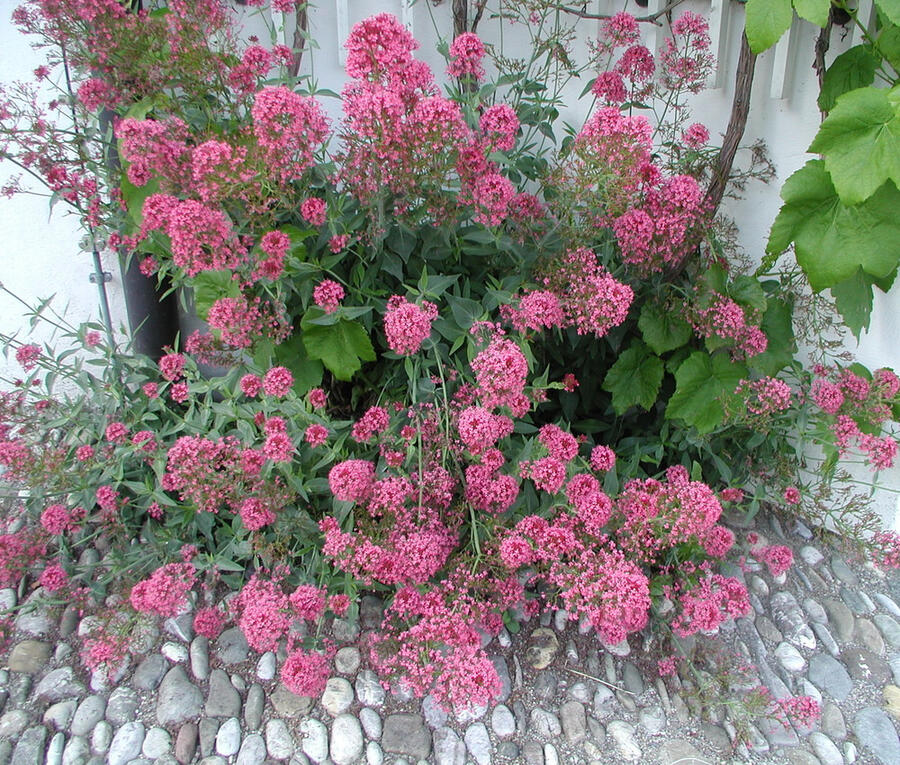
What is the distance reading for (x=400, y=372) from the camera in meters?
2.08

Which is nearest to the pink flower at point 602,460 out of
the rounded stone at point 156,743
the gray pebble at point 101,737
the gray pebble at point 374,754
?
the gray pebble at point 374,754

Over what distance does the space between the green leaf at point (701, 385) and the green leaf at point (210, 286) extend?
4.23 feet

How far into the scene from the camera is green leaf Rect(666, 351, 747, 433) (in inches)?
81.5

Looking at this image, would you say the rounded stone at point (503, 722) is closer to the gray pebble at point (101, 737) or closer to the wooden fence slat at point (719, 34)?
the gray pebble at point (101, 737)

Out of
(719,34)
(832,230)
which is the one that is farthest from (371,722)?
(719,34)

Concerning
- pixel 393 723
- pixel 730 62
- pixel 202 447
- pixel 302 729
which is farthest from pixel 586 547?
pixel 730 62

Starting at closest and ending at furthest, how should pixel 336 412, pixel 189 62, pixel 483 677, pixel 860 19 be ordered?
1. pixel 483 677
2. pixel 189 62
3. pixel 860 19
4. pixel 336 412

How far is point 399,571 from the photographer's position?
154 centimetres

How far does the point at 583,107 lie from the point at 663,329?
103 centimetres

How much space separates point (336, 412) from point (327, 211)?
0.69 m

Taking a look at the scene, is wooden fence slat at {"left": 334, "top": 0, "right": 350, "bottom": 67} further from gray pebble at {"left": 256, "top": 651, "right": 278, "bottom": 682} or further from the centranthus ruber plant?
gray pebble at {"left": 256, "top": 651, "right": 278, "bottom": 682}

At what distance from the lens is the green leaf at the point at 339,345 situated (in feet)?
6.16

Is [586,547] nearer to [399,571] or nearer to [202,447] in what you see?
[399,571]

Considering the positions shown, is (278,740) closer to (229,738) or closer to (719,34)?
(229,738)
